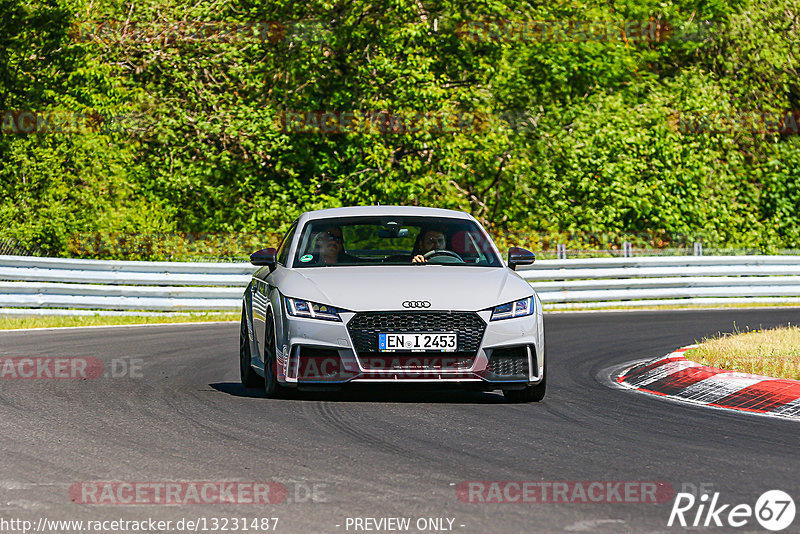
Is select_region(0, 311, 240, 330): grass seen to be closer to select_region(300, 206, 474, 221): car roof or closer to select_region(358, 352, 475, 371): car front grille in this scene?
select_region(300, 206, 474, 221): car roof

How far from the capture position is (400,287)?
948cm

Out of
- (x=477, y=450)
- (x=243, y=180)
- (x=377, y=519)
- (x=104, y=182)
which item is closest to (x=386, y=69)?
(x=243, y=180)

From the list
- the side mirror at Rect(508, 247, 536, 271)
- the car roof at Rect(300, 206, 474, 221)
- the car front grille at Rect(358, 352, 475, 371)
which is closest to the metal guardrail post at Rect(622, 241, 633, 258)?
the car roof at Rect(300, 206, 474, 221)

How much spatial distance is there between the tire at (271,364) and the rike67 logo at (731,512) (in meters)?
4.33

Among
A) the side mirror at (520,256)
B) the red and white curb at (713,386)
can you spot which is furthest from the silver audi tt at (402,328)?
the red and white curb at (713,386)

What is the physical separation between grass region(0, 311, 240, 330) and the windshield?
944 cm

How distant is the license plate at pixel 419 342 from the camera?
9.26 m

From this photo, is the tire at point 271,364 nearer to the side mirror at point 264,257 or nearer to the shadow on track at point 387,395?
the shadow on track at point 387,395

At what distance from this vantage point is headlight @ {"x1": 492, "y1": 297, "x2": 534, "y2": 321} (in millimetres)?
9477

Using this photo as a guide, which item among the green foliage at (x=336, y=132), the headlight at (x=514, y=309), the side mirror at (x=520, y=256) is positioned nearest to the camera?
the headlight at (x=514, y=309)

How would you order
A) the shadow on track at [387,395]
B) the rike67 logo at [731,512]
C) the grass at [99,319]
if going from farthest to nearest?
the grass at [99,319] → the shadow on track at [387,395] → the rike67 logo at [731,512]

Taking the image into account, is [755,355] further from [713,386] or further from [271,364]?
[271,364]

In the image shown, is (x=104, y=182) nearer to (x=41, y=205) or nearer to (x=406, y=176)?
(x=41, y=205)

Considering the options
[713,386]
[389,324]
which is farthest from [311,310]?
[713,386]
